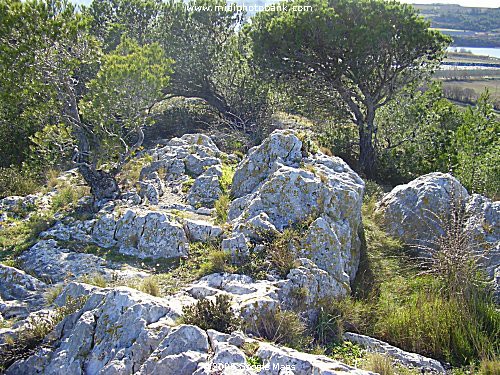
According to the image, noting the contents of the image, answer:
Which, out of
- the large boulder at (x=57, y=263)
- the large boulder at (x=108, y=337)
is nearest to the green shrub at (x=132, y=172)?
the large boulder at (x=57, y=263)

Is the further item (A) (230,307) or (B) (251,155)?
(B) (251,155)

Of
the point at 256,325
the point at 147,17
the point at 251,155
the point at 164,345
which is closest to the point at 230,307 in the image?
the point at 256,325

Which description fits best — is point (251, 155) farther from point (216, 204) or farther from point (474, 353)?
point (474, 353)

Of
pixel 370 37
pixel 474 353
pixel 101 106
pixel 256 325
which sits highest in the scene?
pixel 370 37

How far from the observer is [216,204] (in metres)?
9.41

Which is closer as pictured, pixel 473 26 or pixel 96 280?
pixel 96 280

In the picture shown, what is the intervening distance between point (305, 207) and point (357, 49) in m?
8.62

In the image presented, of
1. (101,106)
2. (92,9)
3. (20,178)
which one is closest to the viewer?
(101,106)

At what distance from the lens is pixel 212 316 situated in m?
5.42

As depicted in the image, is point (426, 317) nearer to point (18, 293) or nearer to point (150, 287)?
point (150, 287)

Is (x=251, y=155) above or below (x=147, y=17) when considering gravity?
below

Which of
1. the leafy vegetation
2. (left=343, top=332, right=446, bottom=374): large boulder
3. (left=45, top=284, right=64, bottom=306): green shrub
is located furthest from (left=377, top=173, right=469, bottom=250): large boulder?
(left=45, top=284, right=64, bottom=306): green shrub

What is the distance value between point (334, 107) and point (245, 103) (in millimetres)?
3689

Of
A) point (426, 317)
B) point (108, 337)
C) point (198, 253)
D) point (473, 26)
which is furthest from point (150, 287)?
point (473, 26)
